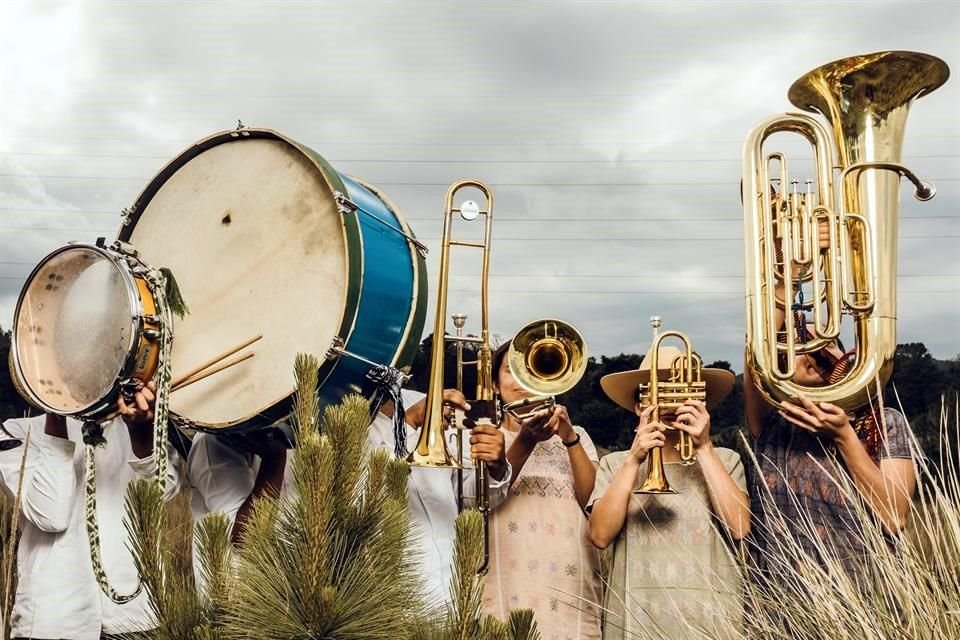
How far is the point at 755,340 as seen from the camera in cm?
310

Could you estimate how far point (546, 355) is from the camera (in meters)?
3.43

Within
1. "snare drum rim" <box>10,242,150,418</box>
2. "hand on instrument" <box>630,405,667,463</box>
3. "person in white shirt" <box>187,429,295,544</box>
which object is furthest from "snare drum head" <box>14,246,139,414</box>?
"hand on instrument" <box>630,405,667,463</box>

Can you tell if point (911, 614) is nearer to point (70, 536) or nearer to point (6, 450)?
point (70, 536)

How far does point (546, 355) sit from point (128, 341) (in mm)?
1410

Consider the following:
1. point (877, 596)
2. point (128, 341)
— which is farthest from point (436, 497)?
point (877, 596)

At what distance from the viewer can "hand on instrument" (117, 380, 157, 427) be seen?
2861mm

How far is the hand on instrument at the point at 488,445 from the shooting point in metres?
3.20

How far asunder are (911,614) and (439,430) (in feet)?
4.80

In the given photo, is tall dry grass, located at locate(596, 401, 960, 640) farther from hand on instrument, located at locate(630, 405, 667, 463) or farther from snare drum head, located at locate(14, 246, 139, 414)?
snare drum head, located at locate(14, 246, 139, 414)

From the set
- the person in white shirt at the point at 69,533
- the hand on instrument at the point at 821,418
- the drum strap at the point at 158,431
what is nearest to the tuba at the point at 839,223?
the hand on instrument at the point at 821,418

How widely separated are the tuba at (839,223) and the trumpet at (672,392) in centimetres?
23

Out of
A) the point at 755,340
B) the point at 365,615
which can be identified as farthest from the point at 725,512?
the point at 365,615

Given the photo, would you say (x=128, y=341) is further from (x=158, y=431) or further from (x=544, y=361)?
(x=544, y=361)

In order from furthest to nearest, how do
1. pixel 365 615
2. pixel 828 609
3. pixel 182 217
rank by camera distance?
pixel 182 217
pixel 828 609
pixel 365 615
